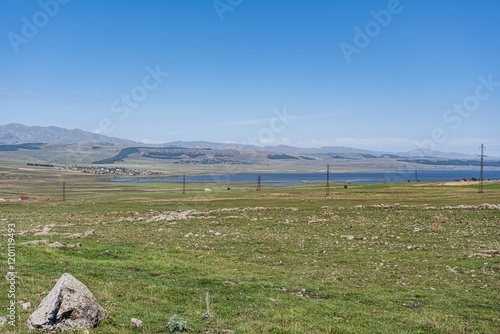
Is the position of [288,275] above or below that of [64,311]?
below

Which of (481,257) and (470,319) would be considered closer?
(470,319)

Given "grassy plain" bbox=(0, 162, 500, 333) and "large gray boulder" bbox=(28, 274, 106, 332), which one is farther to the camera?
"grassy plain" bbox=(0, 162, 500, 333)

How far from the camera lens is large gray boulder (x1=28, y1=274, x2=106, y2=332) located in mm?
9844

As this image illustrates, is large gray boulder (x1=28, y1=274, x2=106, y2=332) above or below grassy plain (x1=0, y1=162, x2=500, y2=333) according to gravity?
above

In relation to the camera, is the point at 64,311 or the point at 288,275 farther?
the point at 288,275

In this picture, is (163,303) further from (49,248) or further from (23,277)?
(49,248)

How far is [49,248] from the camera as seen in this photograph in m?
21.5

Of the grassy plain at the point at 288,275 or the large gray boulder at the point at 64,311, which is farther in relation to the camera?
the grassy plain at the point at 288,275

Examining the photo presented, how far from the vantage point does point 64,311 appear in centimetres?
988

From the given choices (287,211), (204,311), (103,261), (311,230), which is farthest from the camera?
(287,211)

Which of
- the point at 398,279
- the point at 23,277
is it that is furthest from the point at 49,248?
the point at 398,279

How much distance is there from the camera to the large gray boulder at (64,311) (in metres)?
9.84

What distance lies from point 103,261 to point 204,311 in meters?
10.1

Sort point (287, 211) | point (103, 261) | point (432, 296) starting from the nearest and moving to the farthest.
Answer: point (432, 296) → point (103, 261) → point (287, 211)
